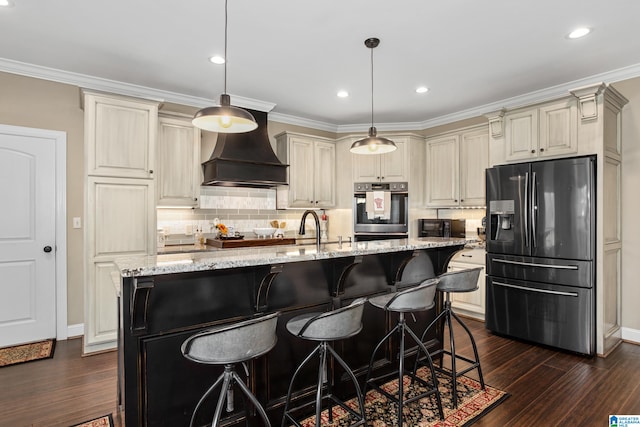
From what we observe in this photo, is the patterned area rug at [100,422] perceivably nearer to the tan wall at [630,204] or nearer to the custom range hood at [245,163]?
the custom range hood at [245,163]

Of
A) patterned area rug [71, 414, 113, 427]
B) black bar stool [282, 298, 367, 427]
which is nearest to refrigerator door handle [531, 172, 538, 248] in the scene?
black bar stool [282, 298, 367, 427]

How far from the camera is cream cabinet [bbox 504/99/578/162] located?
3500 mm

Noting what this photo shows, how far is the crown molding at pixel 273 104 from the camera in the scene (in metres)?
3.52

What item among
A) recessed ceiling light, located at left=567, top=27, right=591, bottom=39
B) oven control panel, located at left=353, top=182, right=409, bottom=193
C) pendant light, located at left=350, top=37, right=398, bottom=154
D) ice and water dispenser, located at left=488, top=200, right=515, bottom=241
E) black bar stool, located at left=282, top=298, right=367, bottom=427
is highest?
recessed ceiling light, located at left=567, top=27, right=591, bottom=39

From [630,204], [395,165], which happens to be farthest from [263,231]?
[630,204]

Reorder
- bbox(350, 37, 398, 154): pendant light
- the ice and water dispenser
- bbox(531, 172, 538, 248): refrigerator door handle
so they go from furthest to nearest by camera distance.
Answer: the ice and water dispenser
bbox(531, 172, 538, 248): refrigerator door handle
bbox(350, 37, 398, 154): pendant light

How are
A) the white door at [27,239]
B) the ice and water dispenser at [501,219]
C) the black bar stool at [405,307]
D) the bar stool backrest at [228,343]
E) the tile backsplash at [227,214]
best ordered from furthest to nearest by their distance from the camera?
the tile backsplash at [227,214] < the ice and water dispenser at [501,219] < the white door at [27,239] < the black bar stool at [405,307] < the bar stool backrest at [228,343]

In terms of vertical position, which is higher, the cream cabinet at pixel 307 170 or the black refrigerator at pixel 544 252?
the cream cabinet at pixel 307 170

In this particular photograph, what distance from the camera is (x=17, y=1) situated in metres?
2.44

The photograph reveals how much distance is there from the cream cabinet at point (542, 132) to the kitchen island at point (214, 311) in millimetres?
2053

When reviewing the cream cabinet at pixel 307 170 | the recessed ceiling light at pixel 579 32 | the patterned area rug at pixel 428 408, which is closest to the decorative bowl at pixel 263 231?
the cream cabinet at pixel 307 170

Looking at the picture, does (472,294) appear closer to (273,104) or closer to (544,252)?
(544,252)

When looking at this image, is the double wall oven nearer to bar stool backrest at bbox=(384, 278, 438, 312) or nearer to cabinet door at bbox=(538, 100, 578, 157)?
cabinet door at bbox=(538, 100, 578, 157)

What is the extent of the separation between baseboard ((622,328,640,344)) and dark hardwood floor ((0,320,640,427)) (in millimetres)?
126
